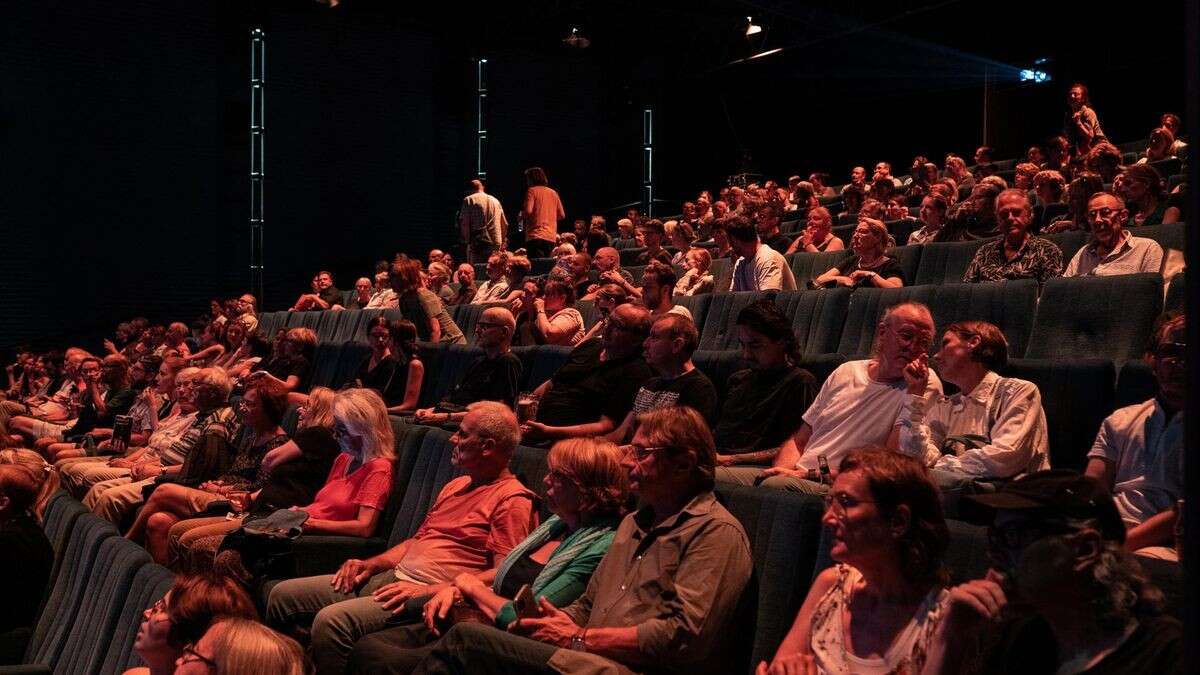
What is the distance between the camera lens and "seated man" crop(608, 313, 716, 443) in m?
3.34

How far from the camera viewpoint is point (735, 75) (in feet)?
44.9

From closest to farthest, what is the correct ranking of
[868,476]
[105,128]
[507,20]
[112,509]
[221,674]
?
[868,476]
[221,674]
[112,509]
[105,128]
[507,20]

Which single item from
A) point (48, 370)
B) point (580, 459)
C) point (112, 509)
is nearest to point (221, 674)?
point (580, 459)

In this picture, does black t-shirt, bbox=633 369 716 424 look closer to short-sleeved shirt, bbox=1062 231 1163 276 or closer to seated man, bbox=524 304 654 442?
seated man, bbox=524 304 654 442

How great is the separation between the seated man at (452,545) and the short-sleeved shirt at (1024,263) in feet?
6.66

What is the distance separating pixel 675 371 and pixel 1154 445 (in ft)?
4.54

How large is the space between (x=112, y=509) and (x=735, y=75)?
34.6 ft

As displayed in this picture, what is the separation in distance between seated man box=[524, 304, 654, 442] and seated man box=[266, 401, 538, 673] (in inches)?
26.2

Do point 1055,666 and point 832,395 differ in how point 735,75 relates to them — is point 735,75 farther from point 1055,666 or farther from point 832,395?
point 1055,666

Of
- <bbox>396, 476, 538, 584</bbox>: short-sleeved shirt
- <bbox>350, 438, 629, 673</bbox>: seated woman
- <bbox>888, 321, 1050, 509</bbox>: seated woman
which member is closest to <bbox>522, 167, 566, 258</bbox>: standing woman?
<bbox>396, 476, 538, 584</bbox>: short-sleeved shirt

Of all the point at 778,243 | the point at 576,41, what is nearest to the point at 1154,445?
the point at 778,243

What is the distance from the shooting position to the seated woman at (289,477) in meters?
3.66

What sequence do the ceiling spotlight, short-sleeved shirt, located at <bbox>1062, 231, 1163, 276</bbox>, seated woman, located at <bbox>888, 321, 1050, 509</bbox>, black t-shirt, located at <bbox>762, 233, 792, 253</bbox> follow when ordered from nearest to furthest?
seated woman, located at <bbox>888, 321, 1050, 509</bbox> → short-sleeved shirt, located at <bbox>1062, 231, 1163, 276</bbox> → black t-shirt, located at <bbox>762, 233, 792, 253</bbox> → the ceiling spotlight

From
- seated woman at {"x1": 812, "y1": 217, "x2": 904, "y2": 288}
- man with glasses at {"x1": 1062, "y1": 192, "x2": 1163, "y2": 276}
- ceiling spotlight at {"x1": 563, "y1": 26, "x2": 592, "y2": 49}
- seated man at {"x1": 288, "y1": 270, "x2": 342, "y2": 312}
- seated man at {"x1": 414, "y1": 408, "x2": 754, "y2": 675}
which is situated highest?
ceiling spotlight at {"x1": 563, "y1": 26, "x2": 592, "y2": 49}
